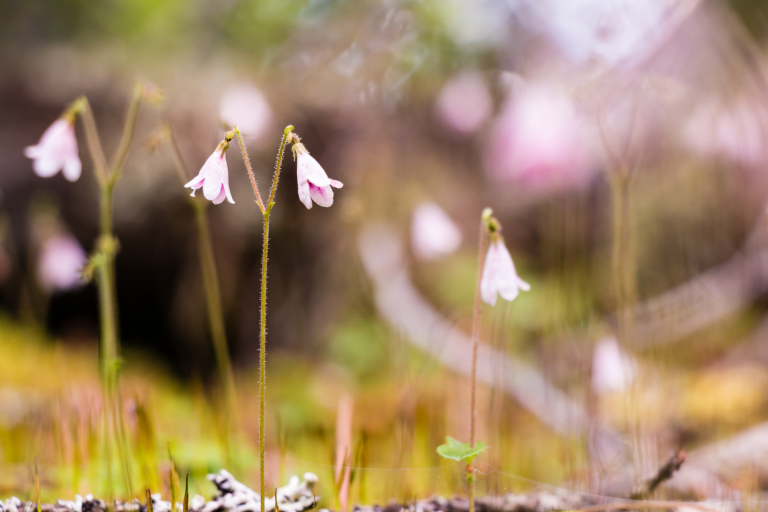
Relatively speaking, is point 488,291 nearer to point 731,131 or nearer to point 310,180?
point 310,180

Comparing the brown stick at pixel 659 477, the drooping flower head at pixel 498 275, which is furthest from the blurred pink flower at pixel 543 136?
the brown stick at pixel 659 477

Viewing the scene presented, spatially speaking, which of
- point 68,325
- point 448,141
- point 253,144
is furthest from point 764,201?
point 68,325

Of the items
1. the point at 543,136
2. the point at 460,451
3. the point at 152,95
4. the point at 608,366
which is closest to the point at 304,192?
the point at 460,451

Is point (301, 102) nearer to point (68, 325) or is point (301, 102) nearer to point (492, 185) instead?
point (492, 185)

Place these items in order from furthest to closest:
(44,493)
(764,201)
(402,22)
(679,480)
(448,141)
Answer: (448,141) < (402,22) < (764,201) < (679,480) < (44,493)

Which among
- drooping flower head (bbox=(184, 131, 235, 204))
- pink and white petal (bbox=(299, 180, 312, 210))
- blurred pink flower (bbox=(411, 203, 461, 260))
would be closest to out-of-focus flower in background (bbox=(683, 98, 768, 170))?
blurred pink flower (bbox=(411, 203, 461, 260))

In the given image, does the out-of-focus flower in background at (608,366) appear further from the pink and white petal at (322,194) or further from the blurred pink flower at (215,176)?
the blurred pink flower at (215,176)

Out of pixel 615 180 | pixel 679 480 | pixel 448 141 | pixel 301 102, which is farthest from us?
pixel 448 141
